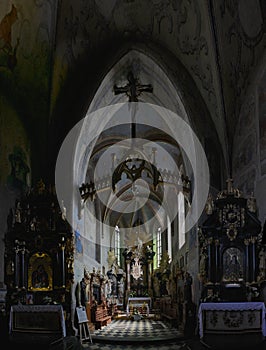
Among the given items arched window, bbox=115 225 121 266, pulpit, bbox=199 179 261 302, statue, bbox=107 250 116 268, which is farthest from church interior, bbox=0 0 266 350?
arched window, bbox=115 225 121 266

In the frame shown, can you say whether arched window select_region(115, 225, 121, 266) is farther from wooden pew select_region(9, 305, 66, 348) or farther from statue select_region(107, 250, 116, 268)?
wooden pew select_region(9, 305, 66, 348)

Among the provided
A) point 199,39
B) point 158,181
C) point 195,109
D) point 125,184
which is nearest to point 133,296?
point 125,184

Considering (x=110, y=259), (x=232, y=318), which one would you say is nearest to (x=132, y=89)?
(x=232, y=318)

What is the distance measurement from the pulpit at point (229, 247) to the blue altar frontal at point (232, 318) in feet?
2.66

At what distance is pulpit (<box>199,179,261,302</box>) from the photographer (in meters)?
12.2

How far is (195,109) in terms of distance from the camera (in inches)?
580

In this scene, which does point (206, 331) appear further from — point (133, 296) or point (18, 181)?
point (133, 296)

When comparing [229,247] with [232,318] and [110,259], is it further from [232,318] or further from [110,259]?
[110,259]

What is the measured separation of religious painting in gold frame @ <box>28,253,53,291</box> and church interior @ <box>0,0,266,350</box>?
0.09 ft

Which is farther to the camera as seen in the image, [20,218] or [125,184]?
[125,184]

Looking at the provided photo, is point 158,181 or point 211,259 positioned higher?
point 158,181

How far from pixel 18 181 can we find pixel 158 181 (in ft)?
14.5

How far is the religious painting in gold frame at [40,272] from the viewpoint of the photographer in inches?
539

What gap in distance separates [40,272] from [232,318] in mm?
5570
